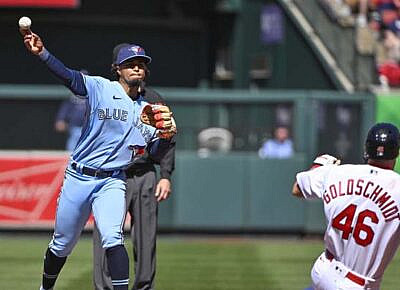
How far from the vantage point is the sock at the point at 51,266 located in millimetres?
7281

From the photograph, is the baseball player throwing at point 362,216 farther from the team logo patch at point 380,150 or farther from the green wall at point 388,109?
the green wall at point 388,109

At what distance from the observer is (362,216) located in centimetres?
524

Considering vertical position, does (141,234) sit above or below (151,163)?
Result: below

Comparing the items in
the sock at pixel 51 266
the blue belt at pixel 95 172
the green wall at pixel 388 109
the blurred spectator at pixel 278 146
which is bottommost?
the sock at pixel 51 266

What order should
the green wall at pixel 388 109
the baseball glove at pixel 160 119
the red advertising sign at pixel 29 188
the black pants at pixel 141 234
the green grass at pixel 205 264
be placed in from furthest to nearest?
the green wall at pixel 388 109 → the red advertising sign at pixel 29 188 → the green grass at pixel 205 264 → the black pants at pixel 141 234 → the baseball glove at pixel 160 119

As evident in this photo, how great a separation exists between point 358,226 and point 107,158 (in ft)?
7.63

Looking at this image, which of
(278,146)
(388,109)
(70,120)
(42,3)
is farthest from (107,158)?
(42,3)

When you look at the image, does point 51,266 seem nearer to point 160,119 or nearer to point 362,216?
point 160,119

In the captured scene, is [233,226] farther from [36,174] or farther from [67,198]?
[67,198]

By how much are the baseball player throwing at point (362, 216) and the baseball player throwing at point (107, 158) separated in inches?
73.8

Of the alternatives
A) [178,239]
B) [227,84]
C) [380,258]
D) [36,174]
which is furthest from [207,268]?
[227,84]

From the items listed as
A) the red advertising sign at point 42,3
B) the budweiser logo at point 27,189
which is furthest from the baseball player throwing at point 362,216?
the red advertising sign at point 42,3

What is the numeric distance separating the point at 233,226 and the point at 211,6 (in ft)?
26.4

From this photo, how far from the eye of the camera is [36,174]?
1397 centimetres
